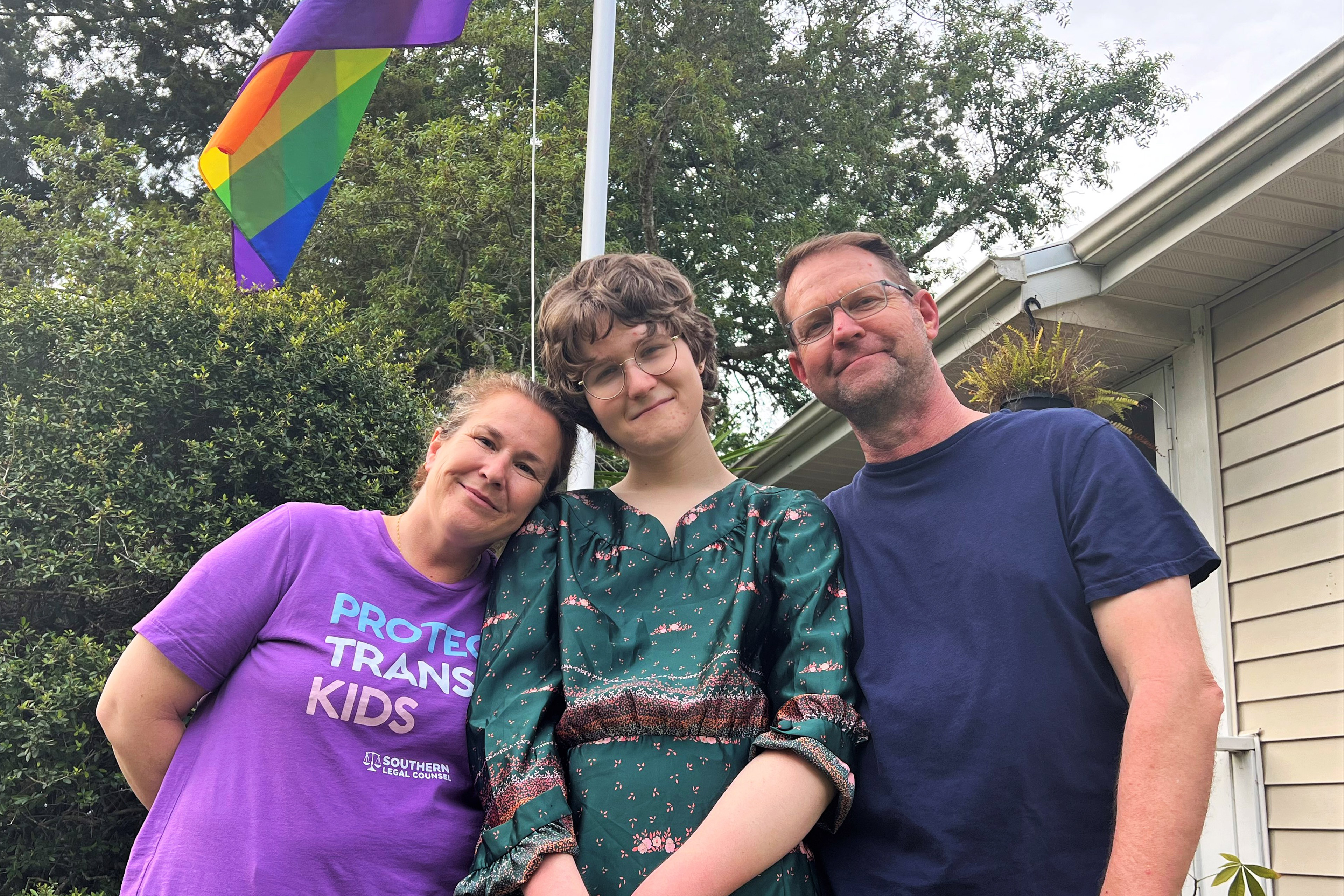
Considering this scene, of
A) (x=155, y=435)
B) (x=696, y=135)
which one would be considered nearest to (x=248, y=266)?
(x=155, y=435)

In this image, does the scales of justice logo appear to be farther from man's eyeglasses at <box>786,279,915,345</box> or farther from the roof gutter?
the roof gutter

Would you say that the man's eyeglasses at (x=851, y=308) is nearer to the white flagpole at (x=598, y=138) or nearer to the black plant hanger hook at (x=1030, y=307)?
the white flagpole at (x=598, y=138)

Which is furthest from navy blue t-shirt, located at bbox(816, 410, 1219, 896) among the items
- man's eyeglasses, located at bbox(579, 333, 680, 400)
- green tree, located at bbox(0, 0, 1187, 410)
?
green tree, located at bbox(0, 0, 1187, 410)

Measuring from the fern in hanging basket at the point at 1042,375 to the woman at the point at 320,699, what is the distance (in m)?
2.51

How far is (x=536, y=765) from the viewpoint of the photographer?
1506mm

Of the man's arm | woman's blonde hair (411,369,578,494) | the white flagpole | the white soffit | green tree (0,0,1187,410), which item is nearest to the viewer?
the man's arm

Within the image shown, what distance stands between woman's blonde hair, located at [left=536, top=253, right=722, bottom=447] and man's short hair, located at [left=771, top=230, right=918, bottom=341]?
23 cm

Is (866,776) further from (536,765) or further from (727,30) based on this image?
(727,30)

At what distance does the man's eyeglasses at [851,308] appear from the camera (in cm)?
185

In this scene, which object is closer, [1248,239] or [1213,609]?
[1248,239]

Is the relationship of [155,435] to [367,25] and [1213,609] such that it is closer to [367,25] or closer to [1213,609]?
[367,25]

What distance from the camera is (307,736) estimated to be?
1.64 meters

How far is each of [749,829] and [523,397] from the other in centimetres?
88

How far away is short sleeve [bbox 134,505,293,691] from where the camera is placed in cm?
167
